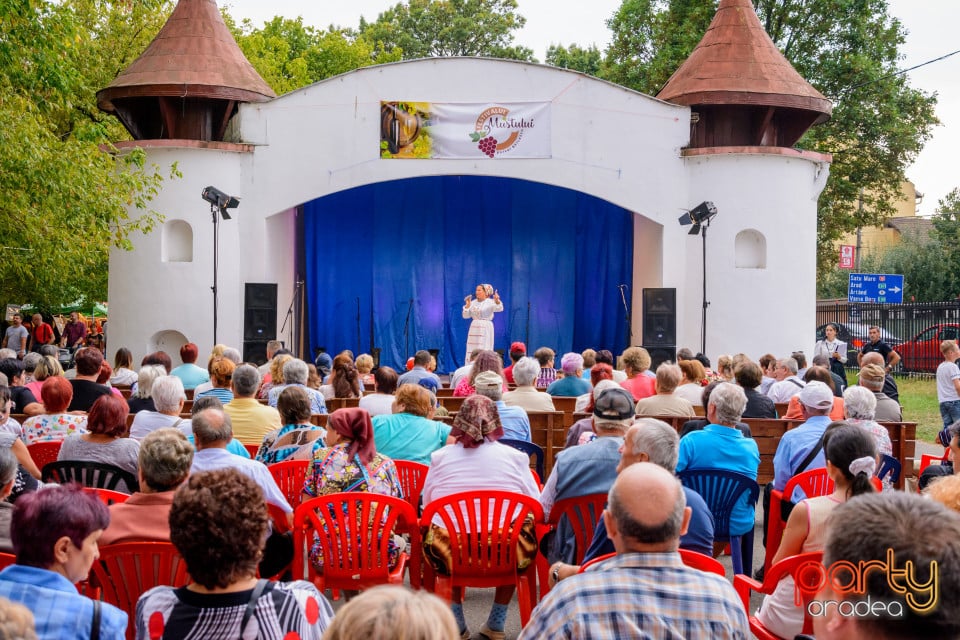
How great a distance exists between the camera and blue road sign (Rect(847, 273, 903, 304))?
20094 mm

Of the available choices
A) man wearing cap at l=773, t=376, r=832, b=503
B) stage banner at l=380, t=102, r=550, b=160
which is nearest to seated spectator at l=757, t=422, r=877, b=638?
man wearing cap at l=773, t=376, r=832, b=503

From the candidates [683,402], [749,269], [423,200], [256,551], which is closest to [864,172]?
[749,269]

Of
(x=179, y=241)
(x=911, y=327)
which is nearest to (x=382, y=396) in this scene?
(x=179, y=241)

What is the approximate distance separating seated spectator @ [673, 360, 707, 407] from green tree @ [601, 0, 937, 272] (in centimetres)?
1641

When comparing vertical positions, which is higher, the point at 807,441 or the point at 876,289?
the point at 876,289

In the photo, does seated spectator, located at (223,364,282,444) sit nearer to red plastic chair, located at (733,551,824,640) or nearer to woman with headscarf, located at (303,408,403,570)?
woman with headscarf, located at (303,408,403,570)

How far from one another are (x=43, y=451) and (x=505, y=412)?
2.86 m

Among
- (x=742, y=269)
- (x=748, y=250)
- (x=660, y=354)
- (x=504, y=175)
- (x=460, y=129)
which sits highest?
(x=460, y=129)

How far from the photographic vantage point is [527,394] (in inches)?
306

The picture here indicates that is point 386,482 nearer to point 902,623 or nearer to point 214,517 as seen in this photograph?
point 214,517

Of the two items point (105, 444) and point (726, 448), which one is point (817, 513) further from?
point (105, 444)

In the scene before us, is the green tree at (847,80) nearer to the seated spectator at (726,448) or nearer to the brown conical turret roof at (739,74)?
the brown conical turret roof at (739,74)

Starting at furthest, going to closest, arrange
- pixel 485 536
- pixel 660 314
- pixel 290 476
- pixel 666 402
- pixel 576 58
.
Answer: pixel 576 58 < pixel 660 314 < pixel 666 402 < pixel 290 476 < pixel 485 536

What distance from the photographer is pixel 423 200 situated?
19047mm
